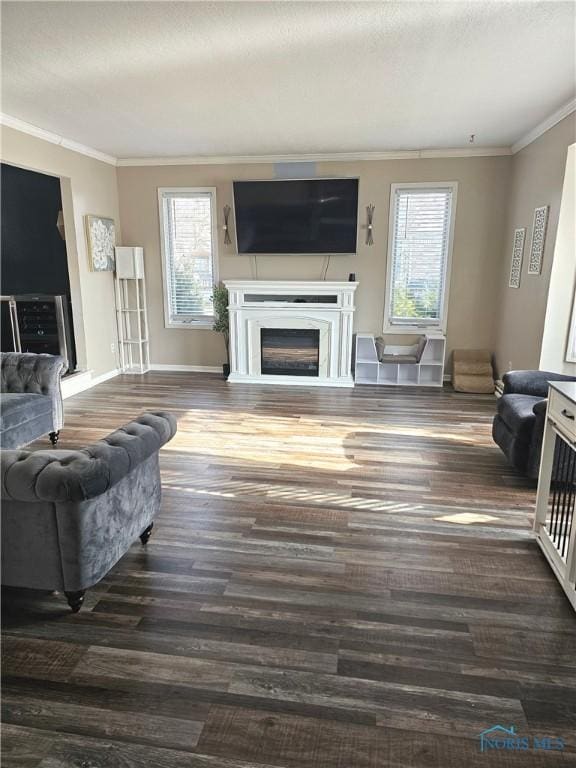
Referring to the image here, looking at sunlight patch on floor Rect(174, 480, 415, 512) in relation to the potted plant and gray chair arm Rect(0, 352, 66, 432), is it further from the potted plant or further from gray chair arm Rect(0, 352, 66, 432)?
the potted plant

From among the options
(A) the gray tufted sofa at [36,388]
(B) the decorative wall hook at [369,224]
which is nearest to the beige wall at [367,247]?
(B) the decorative wall hook at [369,224]

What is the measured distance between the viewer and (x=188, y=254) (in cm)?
681

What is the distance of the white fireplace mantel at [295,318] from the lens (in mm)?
6211

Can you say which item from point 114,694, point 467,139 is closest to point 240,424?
point 114,694

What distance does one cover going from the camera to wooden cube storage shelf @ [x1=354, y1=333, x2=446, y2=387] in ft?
20.8

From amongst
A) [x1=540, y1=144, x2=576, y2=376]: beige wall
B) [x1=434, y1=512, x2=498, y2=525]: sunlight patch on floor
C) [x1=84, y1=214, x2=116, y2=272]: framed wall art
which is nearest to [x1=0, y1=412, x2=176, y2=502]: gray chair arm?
[x1=434, y1=512, x2=498, y2=525]: sunlight patch on floor

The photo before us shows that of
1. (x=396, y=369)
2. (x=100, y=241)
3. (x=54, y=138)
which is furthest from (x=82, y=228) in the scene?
(x=396, y=369)

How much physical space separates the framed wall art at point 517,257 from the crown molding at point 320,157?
3.67 feet

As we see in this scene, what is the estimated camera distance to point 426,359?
250 inches

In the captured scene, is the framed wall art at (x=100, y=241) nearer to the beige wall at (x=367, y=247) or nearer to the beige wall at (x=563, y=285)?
the beige wall at (x=367, y=247)

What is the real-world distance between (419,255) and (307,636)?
208 inches

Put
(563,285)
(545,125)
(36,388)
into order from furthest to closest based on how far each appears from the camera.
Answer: (545,125) → (563,285) → (36,388)

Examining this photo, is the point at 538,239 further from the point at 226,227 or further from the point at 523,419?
the point at 226,227

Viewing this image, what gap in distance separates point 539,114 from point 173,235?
4553mm
